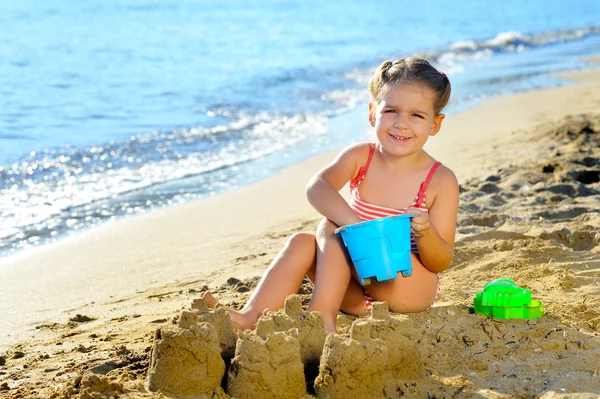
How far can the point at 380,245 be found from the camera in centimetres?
302

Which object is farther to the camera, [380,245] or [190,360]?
[380,245]

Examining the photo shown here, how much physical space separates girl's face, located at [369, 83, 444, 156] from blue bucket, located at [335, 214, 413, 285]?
520mm

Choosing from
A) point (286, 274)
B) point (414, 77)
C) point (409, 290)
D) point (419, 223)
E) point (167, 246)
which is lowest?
point (167, 246)

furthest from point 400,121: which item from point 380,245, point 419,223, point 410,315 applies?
point 410,315

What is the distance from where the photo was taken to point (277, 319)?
2805mm

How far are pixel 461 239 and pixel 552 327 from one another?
137 cm

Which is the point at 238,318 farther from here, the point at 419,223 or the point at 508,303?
the point at 508,303

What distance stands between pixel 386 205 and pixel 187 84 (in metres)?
8.37

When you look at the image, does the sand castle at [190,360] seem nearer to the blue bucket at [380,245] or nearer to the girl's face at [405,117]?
the blue bucket at [380,245]

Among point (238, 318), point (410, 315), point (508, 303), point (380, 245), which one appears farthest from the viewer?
point (410, 315)

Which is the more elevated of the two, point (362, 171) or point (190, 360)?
point (362, 171)

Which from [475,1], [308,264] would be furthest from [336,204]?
[475,1]

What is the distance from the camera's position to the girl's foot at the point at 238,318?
10.2 feet

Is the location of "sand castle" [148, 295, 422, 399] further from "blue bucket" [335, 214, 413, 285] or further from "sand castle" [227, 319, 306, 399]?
"blue bucket" [335, 214, 413, 285]
